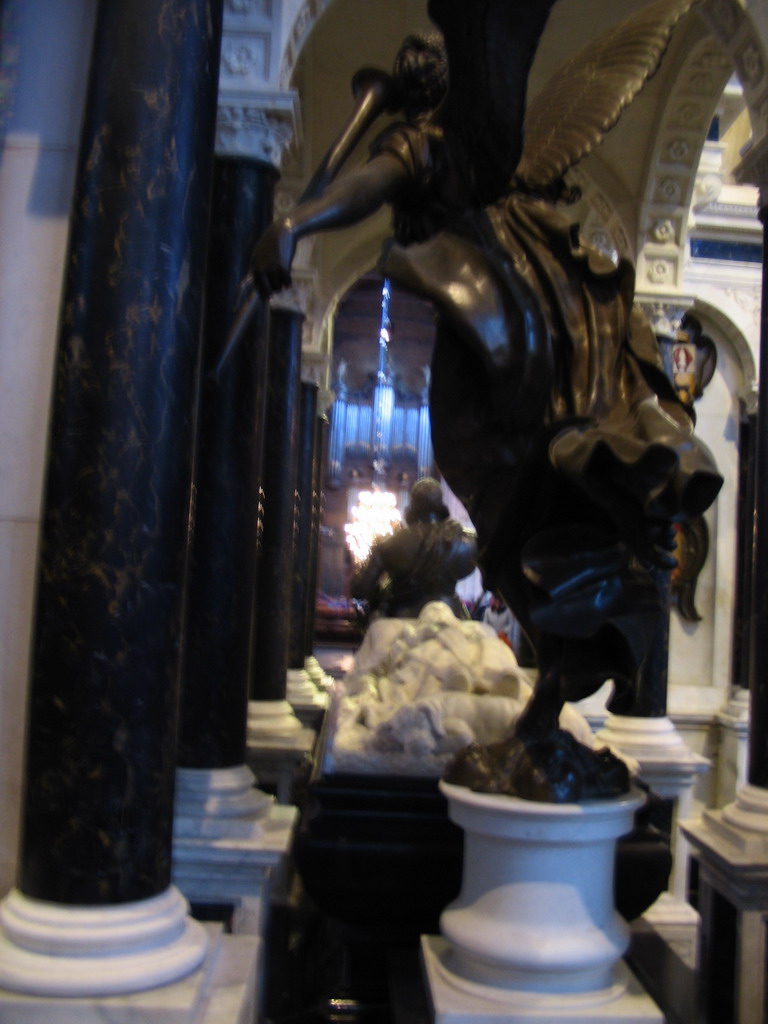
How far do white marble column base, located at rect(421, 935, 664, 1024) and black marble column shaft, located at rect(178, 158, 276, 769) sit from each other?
1694 mm

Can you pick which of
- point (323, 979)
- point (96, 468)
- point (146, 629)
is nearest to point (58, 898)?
point (146, 629)

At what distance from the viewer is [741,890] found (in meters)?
3.89

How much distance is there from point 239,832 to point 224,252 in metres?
2.34

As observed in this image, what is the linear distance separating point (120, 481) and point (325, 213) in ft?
2.90

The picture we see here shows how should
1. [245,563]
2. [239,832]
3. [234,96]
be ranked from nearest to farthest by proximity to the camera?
1. [239,832]
2. [245,563]
3. [234,96]

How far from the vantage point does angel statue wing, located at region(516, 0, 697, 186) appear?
10.6ft

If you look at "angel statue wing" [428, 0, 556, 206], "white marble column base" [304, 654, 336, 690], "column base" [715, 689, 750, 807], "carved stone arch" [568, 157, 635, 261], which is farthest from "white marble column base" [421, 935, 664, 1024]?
"white marble column base" [304, 654, 336, 690]

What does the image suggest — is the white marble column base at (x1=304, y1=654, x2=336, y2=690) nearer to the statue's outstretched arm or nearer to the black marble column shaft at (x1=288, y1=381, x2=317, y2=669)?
the black marble column shaft at (x1=288, y1=381, x2=317, y2=669)

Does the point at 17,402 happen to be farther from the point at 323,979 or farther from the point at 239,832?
the point at 323,979

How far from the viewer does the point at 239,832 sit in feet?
12.5

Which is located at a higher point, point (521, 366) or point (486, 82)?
point (486, 82)

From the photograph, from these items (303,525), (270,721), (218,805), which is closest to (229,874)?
(218,805)

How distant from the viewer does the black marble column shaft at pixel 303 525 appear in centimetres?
992

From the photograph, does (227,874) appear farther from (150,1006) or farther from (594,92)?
(594,92)
